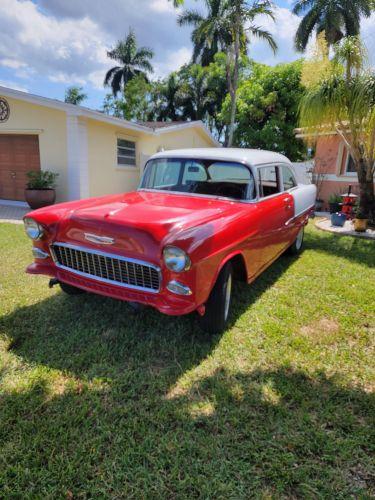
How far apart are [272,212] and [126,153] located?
973 centimetres

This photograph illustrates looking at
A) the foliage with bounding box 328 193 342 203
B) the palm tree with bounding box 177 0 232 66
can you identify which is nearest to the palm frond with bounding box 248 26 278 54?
the palm tree with bounding box 177 0 232 66

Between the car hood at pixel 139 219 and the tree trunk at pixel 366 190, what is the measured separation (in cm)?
626

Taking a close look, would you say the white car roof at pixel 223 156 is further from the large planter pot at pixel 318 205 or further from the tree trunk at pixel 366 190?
the large planter pot at pixel 318 205

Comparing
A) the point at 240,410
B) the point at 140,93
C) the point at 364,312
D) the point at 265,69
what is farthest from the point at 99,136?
the point at 140,93

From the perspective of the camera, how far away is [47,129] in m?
10.2

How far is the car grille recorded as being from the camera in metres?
2.60

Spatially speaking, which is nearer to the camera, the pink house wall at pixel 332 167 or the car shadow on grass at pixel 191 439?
the car shadow on grass at pixel 191 439

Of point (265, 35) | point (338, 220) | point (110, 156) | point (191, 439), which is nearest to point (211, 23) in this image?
point (265, 35)

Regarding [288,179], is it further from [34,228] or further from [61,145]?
[61,145]

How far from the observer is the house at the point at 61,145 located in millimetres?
9852

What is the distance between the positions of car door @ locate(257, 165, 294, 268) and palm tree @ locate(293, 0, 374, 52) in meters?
20.7

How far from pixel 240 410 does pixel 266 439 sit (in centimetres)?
26

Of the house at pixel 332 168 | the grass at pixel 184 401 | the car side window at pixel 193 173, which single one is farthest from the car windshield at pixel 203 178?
the house at pixel 332 168

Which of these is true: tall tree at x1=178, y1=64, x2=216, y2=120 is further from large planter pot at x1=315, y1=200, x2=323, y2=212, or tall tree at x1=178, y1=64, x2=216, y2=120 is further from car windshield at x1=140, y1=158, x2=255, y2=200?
car windshield at x1=140, y1=158, x2=255, y2=200
